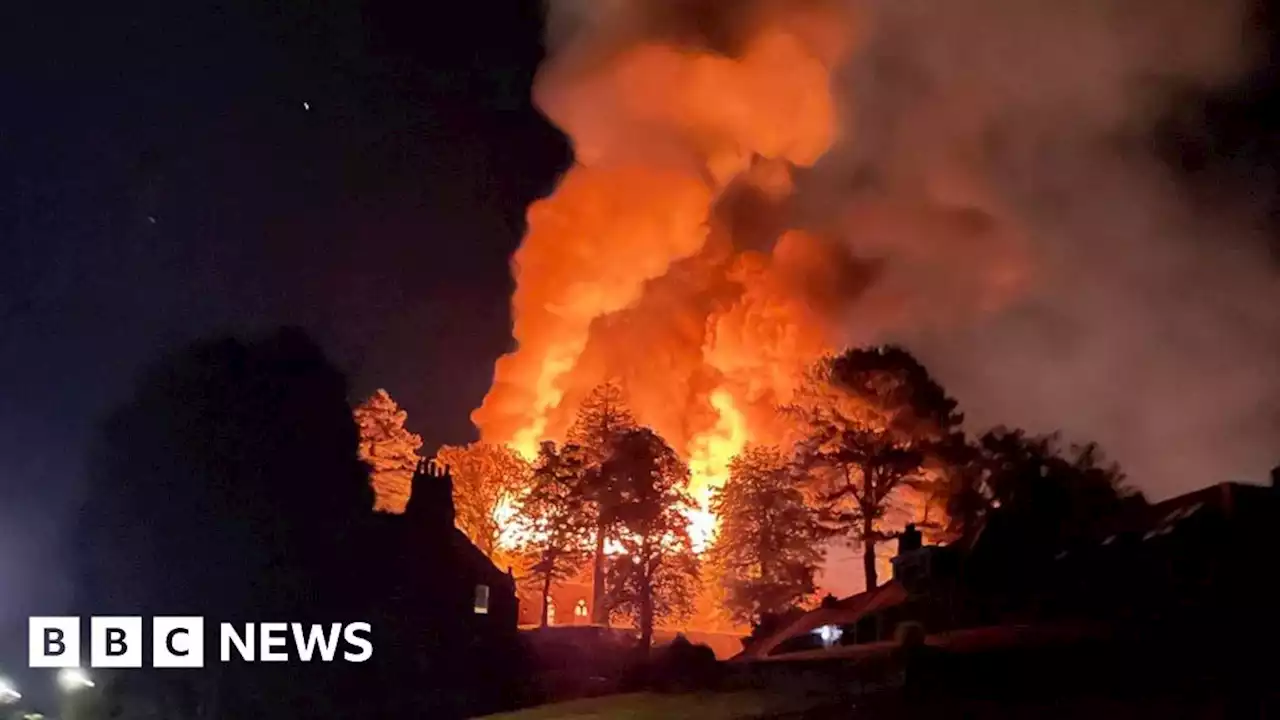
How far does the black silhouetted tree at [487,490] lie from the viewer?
34938 millimetres

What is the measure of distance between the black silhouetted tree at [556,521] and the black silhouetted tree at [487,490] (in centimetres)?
97

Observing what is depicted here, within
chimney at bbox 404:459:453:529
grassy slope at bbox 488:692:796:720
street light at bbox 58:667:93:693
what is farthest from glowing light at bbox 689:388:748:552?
street light at bbox 58:667:93:693

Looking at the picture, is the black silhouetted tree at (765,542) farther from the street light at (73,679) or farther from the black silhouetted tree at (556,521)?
the street light at (73,679)

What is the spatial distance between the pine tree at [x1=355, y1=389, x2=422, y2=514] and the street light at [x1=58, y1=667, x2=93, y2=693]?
12.4 m

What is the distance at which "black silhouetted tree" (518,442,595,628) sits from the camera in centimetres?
3234

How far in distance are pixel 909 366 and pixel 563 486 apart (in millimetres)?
9954

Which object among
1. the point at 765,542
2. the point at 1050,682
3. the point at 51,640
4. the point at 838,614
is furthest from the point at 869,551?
the point at 51,640

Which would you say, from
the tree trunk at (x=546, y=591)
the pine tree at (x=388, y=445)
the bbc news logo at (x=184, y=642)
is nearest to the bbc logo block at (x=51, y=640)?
the bbc news logo at (x=184, y=642)

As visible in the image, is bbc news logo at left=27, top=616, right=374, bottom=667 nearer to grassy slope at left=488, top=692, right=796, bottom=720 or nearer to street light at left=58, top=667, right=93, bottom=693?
street light at left=58, top=667, right=93, bottom=693

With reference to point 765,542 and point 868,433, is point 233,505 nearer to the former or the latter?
point 765,542

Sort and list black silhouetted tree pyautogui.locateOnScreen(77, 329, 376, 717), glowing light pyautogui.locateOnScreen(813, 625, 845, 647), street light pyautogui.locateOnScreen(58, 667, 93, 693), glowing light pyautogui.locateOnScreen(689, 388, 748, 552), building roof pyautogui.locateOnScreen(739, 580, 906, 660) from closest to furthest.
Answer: street light pyautogui.locateOnScreen(58, 667, 93, 693) < black silhouetted tree pyautogui.locateOnScreen(77, 329, 376, 717) < building roof pyautogui.locateOnScreen(739, 580, 906, 660) < glowing light pyautogui.locateOnScreen(813, 625, 845, 647) < glowing light pyautogui.locateOnScreen(689, 388, 748, 552)

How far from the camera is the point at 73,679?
25.6m

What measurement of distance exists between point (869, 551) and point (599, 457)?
7.34 m

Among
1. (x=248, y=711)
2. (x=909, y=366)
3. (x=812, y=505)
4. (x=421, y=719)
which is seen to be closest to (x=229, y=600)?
(x=248, y=711)
